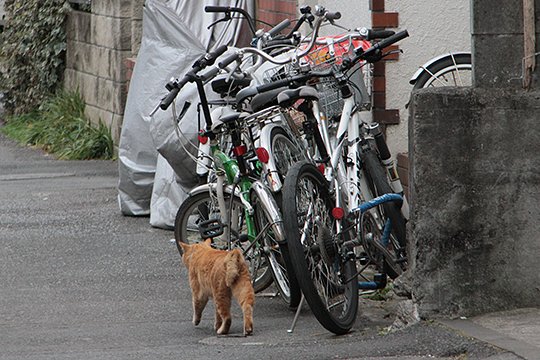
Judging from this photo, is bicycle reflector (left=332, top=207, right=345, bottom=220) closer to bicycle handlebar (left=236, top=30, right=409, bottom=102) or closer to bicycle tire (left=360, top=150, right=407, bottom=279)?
bicycle tire (left=360, top=150, right=407, bottom=279)

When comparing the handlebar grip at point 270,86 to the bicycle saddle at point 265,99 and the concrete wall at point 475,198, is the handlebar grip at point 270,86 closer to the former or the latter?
the bicycle saddle at point 265,99

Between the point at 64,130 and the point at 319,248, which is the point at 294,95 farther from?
the point at 64,130

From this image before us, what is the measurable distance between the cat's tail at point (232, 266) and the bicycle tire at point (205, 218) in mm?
710

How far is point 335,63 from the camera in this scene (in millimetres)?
6945

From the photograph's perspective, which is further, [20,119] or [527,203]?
[20,119]

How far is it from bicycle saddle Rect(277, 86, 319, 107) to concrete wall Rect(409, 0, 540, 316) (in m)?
0.82

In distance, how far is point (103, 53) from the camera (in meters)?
13.9

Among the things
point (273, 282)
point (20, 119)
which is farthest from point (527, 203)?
point (20, 119)

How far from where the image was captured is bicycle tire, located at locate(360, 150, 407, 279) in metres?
6.69

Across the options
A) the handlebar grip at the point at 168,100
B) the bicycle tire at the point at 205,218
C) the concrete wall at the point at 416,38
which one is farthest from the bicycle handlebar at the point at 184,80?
the concrete wall at the point at 416,38

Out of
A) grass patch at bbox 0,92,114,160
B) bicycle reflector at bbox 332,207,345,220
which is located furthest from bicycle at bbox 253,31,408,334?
grass patch at bbox 0,92,114,160

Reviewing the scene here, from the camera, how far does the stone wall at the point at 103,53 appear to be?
1310 centimetres

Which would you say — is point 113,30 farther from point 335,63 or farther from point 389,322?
point 389,322

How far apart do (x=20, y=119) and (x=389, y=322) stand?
1052 centimetres
